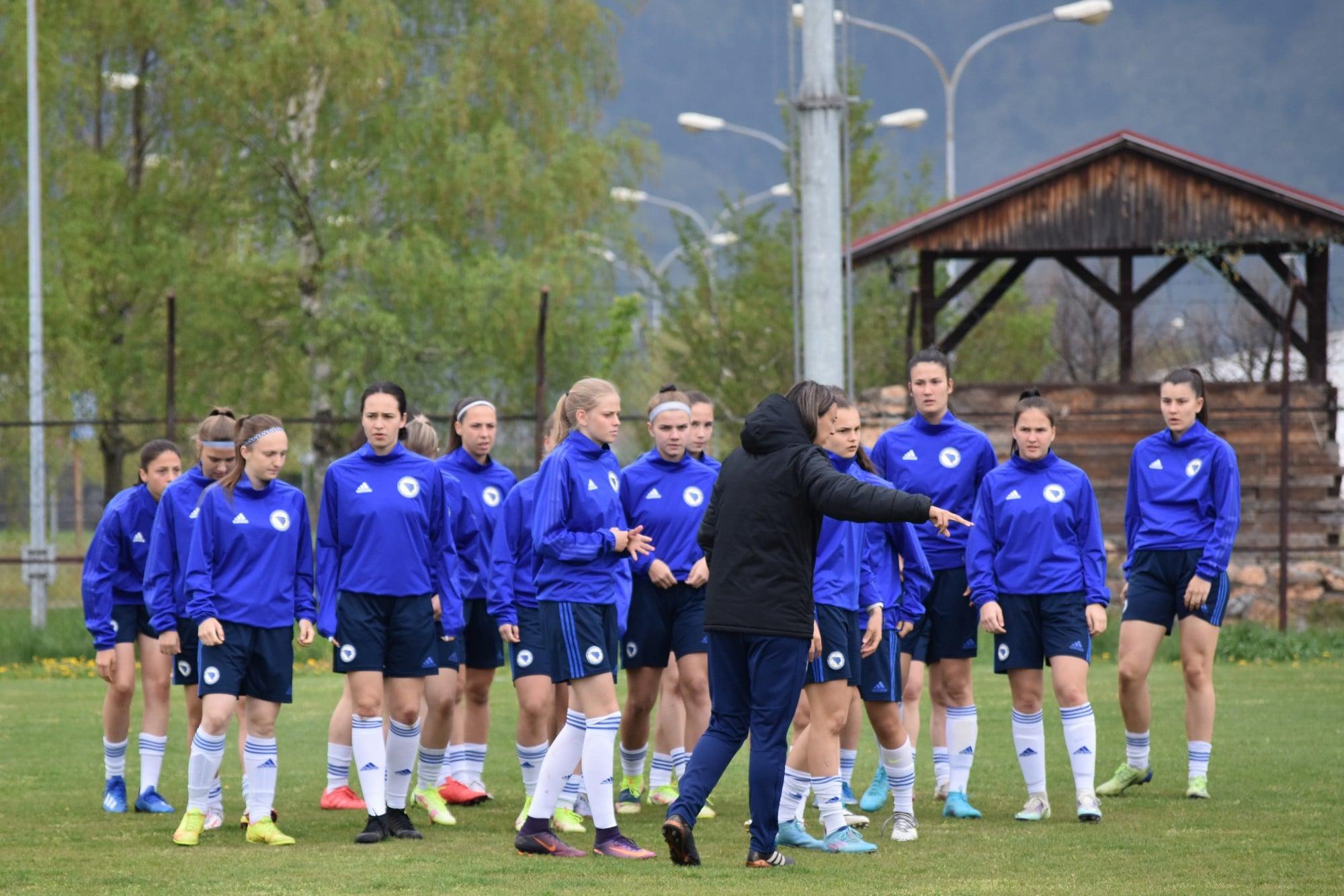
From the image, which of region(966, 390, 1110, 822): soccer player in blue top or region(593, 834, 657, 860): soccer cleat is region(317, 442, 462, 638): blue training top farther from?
region(966, 390, 1110, 822): soccer player in blue top

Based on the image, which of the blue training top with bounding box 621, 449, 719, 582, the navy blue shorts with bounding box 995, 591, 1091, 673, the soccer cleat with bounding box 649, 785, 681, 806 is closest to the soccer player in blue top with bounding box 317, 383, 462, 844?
the blue training top with bounding box 621, 449, 719, 582

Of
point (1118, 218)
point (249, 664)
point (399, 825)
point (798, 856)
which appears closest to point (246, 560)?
point (249, 664)

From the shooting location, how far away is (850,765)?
8.39m

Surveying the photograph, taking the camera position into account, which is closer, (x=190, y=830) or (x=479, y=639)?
(x=190, y=830)

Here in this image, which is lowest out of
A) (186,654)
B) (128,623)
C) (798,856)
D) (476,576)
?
(798,856)

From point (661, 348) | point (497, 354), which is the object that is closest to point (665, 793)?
point (497, 354)

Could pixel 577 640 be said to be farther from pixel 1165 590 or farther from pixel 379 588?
pixel 1165 590

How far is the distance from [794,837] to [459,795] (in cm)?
235

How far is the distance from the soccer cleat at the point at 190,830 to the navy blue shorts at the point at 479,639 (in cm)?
190

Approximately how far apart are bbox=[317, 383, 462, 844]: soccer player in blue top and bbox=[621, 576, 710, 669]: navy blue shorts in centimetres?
116

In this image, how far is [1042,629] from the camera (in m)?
8.29

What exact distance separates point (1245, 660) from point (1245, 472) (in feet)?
20.8

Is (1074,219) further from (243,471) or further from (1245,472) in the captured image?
(243,471)

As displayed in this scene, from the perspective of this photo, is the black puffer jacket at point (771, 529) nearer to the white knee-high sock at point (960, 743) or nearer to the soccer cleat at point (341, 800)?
the white knee-high sock at point (960, 743)
